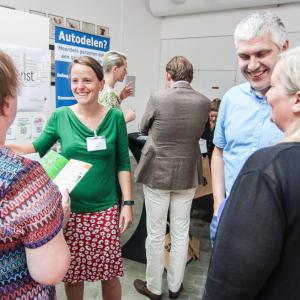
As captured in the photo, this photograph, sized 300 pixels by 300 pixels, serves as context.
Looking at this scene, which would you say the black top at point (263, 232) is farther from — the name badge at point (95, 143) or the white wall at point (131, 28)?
the white wall at point (131, 28)

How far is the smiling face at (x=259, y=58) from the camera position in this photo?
1.15m

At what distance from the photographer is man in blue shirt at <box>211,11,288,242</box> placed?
1155 mm

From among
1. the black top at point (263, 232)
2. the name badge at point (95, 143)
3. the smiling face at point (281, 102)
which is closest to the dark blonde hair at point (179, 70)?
the name badge at point (95, 143)

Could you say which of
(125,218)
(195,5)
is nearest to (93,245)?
(125,218)

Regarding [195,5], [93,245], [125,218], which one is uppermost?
[195,5]

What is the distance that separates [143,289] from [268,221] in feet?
5.93

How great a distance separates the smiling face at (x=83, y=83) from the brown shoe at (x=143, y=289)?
1.47 m

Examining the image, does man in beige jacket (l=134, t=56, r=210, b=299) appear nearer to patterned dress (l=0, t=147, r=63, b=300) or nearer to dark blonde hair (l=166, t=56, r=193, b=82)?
dark blonde hair (l=166, t=56, r=193, b=82)

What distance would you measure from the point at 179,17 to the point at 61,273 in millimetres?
5869

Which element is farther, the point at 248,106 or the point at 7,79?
the point at 248,106

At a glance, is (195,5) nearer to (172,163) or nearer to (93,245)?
(172,163)

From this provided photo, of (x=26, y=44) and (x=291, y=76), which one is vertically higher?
(x=26, y=44)

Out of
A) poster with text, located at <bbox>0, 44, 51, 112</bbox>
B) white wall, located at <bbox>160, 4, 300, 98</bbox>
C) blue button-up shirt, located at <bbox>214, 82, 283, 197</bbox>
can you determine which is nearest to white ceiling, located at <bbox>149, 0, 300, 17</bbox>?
white wall, located at <bbox>160, 4, 300, 98</bbox>

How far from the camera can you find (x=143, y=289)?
2.24m
